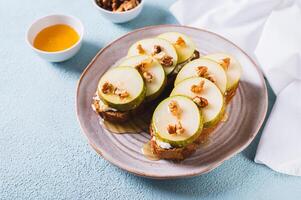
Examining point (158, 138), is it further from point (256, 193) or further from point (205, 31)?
point (205, 31)

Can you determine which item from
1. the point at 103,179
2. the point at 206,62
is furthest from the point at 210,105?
the point at 103,179

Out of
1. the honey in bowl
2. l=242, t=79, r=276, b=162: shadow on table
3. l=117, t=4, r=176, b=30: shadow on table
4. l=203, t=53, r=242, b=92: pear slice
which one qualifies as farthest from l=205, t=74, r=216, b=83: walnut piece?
the honey in bowl

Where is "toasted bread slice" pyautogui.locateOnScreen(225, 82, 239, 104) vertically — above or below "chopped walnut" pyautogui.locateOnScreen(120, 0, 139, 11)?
below

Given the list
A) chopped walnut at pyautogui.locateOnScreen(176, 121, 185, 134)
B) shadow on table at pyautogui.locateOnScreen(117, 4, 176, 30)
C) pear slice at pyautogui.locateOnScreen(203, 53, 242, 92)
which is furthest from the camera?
shadow on table at pyautogui.locateOnScreen(117, 4, 176, 30)

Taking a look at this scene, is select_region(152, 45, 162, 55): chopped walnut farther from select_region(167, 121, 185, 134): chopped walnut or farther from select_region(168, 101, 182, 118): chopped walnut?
select_region(167, 121, 185, 134): chopped walnut

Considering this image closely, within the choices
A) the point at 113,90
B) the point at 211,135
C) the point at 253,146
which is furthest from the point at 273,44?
the point at 113,90

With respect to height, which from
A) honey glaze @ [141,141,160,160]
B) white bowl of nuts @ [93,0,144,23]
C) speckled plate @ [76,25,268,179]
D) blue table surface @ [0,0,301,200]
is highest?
white bowl of nuts @ [93,0,144,23]

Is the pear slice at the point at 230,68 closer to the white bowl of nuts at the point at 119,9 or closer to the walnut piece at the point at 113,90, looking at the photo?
the walnut piece at the point at 113,90
